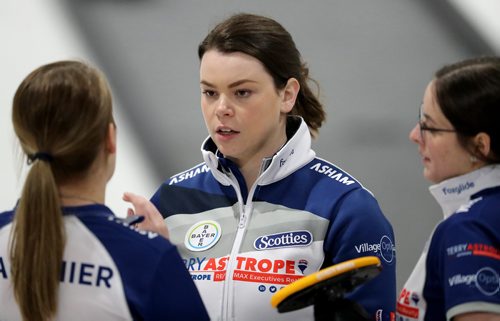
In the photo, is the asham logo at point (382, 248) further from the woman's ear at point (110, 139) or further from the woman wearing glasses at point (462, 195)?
the woman's ear at point (110, 139)

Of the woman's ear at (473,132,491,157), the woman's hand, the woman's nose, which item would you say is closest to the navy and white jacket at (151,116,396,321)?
the woman's nose

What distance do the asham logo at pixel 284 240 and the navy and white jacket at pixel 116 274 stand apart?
42 centimetres

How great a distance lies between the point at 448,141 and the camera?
1.36 m

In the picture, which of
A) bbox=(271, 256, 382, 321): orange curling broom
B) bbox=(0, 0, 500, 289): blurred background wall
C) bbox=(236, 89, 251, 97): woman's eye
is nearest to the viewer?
bbox=(271, 256, 382, 321): orange curling broom

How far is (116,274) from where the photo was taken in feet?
4.09

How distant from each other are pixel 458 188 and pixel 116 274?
0.56 meters

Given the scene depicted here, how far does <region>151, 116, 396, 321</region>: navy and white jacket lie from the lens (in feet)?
5.40

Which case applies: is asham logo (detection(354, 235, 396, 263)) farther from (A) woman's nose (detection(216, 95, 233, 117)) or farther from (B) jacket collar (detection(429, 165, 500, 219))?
(A) woman's nose (detection(216, 95, 233, 117))

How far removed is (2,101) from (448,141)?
2111 mm

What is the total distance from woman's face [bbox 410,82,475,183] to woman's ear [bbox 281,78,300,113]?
Answer: 435 millimetres

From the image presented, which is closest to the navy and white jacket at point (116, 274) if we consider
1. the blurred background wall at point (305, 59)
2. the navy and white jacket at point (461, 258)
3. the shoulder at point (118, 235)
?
the shoulder at point (118, 235)

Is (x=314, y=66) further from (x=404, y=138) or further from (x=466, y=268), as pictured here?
(x=466, y=268)

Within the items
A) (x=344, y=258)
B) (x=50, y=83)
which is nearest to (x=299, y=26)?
(x=344, y=258)

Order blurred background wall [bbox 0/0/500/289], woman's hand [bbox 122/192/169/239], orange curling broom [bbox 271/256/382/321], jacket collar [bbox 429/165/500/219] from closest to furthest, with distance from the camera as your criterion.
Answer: orange curling broom [bbox 271/256/382/321]
jacket collar [bbox 429/165/500/219]
woman's hand [bbox 122/192/169/239]
blurred background wall [bbox 0/0/500/289]
